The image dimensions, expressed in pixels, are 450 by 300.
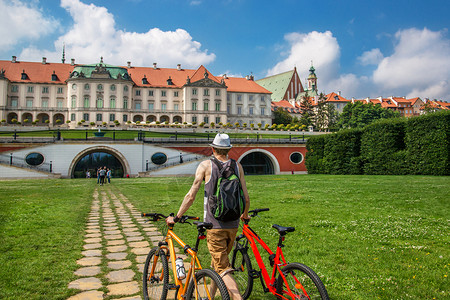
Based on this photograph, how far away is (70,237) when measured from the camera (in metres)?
7.81

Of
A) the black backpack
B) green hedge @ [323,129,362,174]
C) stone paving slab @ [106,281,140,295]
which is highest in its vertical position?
green hedge @ [323,129,362,174]

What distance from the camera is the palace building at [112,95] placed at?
72.9 m

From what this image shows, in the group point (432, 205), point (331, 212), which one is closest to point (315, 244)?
point (331, 212)

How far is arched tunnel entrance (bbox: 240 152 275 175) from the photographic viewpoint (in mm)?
44625

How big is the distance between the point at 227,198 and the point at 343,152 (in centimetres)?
3314

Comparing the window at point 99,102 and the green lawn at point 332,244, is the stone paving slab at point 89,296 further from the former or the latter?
the window at point 99,102

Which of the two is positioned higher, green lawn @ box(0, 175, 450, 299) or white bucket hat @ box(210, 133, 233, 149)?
white bucket hat @ box(210, 133, 233, 149)

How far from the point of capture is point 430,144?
1001 inches

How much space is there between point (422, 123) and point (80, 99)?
65856 mm

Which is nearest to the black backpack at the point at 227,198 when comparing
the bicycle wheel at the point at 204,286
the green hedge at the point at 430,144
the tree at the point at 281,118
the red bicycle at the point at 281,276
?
the red bicycle at the point at 281,276

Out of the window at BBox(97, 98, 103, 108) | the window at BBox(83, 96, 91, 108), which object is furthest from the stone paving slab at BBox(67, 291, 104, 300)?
the window at BBox(83, 96, 91, 108)

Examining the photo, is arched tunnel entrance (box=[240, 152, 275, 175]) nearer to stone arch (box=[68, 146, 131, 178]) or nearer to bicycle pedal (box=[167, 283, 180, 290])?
stone arch (box=[68, 146, 131, 178])

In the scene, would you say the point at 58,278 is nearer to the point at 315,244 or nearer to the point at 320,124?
the point at 315,244

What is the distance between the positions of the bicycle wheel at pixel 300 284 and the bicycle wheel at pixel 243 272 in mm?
568
